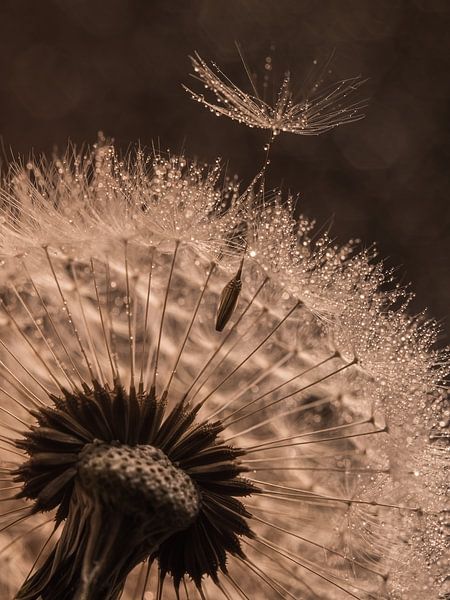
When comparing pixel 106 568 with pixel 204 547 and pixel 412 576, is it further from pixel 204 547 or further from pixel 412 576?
pixel 412 576

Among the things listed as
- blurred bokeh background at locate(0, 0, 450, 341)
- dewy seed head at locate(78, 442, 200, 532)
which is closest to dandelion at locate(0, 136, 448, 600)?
dewy seed head at locate(78, 442, 200, 532)

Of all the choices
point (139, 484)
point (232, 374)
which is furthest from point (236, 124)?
point (139, 484)

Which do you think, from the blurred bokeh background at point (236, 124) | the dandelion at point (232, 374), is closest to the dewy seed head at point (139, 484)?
the dandelion at point (232, 374)

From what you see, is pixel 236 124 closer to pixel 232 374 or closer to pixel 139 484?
pixel 232 374

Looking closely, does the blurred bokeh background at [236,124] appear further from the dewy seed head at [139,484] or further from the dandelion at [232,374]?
the dewy seed head at [139,484]

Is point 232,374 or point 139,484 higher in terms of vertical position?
point 232,374

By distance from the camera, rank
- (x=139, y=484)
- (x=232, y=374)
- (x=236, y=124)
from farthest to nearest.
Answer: (x=236, y=124), (x=232, y=374), (x=139, y=484)
